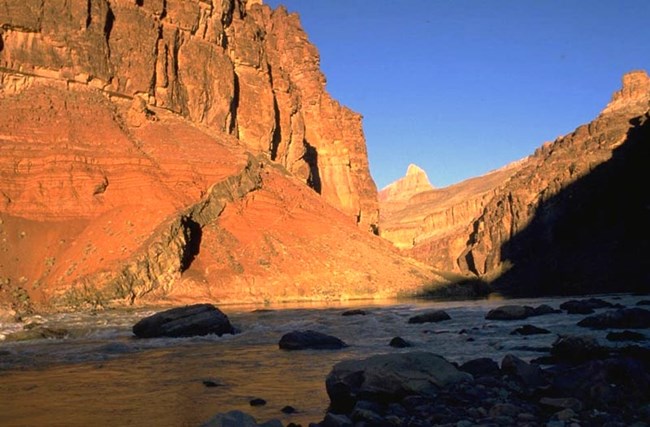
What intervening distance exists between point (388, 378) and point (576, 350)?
6.83m

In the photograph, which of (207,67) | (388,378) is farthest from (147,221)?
(388,378)

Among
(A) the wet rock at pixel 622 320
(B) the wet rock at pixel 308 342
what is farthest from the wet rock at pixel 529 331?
(B) the wet rock at pixel 308 342

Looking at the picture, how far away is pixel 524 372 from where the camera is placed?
473 inches

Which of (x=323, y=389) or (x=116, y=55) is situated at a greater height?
(x=116, y=55)

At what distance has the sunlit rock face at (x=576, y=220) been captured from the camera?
334 feet

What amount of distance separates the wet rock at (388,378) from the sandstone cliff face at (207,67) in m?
57.0

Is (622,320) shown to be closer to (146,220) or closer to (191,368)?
(191,368)

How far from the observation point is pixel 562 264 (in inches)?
4483

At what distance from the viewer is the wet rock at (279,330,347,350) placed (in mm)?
20250

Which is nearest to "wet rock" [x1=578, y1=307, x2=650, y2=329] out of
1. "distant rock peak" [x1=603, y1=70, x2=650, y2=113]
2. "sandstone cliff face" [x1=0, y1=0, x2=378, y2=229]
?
"sandstone cliff face" [x1=0, y1=0, x2=378, y2=229]

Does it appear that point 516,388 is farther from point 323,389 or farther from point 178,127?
point 178,127

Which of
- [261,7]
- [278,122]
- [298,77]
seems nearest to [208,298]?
[278,122]

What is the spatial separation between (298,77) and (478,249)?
66953 millimetres

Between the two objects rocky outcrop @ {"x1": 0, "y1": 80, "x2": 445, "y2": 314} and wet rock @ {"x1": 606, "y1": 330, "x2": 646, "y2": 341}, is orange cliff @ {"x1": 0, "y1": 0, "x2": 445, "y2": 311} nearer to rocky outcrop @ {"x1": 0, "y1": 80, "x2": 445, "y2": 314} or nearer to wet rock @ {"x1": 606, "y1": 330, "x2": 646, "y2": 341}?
rocky outcrop @ {"x1": 0, "y1": 80, "x2": 445, "y2": 314}
